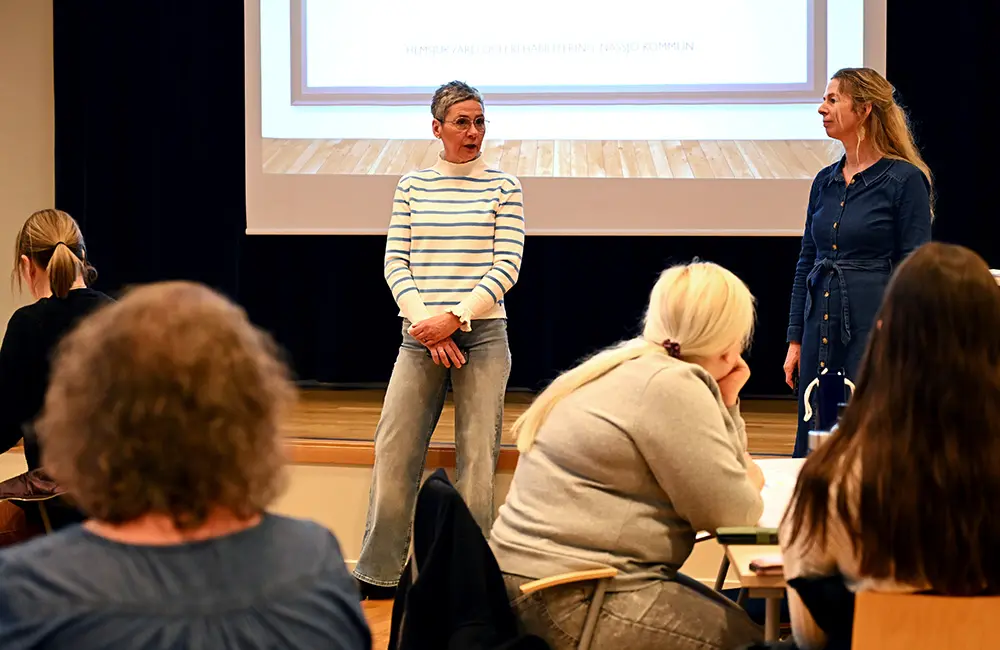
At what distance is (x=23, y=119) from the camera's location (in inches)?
208

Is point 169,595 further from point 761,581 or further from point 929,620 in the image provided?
point 761,581

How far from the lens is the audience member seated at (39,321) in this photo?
268 cm

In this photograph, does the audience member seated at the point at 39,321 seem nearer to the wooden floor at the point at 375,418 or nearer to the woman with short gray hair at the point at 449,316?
the woman with short gray hair at the point at 449,316

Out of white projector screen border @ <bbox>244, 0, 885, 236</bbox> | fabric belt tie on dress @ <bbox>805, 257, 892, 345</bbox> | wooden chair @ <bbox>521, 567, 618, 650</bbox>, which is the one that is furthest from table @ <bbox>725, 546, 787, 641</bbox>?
white projector screen border @ <bbox>244, 0, 885, 236</bbox>

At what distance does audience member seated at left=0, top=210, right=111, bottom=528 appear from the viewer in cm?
268

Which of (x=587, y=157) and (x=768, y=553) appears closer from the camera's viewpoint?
(x=768, y=553)

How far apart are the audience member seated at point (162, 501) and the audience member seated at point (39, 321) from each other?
1.77 metres

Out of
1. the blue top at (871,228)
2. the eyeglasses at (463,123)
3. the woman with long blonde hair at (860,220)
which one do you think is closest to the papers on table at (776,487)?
the woman with long blonde hair at (860,220)

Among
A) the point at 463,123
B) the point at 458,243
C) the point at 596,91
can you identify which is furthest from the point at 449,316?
the point at 596,91

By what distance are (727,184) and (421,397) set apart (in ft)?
5.13

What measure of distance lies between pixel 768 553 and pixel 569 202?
2.64 m

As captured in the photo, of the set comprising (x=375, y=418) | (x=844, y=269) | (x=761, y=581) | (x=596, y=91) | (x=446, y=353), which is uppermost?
(x=596, y=91)

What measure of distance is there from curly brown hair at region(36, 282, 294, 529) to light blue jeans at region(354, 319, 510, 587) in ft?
7.44

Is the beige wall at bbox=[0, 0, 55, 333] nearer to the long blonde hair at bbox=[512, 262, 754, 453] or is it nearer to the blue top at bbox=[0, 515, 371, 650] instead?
the long blonde hair at bbox=[512, 262, 754, 453]
